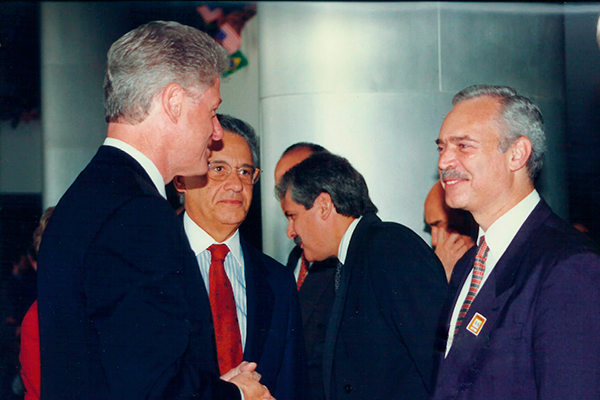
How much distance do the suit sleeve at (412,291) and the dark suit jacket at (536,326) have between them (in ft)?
1.06

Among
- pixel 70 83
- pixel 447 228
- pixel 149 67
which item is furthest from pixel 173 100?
pixel 70 83

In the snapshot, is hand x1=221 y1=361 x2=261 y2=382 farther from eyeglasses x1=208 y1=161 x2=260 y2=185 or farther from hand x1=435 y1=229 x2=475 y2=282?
hand x1=435 y1=229 x2=475 y2=282

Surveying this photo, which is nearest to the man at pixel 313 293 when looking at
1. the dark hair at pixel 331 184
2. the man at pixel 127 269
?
the dark hair at pixel 331 184

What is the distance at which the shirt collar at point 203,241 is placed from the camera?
6.48ft

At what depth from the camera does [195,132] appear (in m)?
1.45

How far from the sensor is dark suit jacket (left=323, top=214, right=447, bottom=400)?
1926 mm

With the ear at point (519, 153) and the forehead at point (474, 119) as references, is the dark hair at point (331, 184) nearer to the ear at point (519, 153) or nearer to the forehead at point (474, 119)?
the forehead at point (474, 119)

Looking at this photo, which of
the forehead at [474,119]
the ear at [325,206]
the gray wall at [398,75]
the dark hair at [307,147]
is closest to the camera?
the forehead at [474,119]

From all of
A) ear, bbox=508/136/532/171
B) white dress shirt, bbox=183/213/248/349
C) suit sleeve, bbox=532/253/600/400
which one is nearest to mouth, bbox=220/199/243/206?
white dress shirt, bbox=183/213/248/349

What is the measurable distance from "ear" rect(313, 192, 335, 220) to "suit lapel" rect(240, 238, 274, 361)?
1.56ft

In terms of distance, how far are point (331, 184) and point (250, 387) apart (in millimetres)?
1026

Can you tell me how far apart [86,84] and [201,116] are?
2139 millimetres

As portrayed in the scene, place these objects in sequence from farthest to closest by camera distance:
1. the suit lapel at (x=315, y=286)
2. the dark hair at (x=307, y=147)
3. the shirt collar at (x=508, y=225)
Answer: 1. the dark hair at (x=307, y=147)
2. the suit lapel at (x=315, y=286)
3. the shirt collar at (x=508, y=225)

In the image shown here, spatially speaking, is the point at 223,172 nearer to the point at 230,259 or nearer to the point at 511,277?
the point at 230,259
